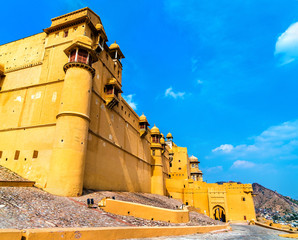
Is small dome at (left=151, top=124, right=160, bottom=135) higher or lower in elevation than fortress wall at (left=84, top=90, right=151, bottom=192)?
higher

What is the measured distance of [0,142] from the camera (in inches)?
758

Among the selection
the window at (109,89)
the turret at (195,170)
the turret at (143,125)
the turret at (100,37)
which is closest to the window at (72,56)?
the turret at (100,37)

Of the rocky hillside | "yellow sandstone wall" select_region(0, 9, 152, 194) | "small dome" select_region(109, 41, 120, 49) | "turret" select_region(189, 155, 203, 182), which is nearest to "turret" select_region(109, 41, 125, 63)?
"small dome" select_region(109, 41, 120, 49)

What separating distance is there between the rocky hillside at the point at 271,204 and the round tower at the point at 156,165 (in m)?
66.0

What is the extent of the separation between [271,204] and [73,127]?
342 ft

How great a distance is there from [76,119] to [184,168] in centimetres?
3942

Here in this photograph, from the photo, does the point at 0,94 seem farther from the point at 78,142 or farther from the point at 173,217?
the point at 173,217

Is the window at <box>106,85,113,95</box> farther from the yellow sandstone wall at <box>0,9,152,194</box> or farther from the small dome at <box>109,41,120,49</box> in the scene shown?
the small dome at <box>109,41,120,49</box>

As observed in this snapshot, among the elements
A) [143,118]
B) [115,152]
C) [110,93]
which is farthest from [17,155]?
[143,118]

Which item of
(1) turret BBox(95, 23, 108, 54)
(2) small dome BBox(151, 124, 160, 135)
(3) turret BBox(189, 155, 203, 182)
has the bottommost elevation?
(3) turret BBox(189, 155, 203, 182)

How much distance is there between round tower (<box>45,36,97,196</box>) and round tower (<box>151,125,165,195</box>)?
23949 millimetres

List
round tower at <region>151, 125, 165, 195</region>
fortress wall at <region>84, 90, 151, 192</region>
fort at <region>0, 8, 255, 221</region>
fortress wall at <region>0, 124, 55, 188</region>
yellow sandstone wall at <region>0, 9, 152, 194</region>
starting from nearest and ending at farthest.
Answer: fort at <region>0, 8, 255, 221</region>, fortress wall at <region>0, 124, 55, 188</region>, yellow sandstone wall at <region>0, 9, 152, 194</region>, fortress wall at <region>84, 90, 151, 192</region>, round tower at <region>151, 125, 165, 195</region>

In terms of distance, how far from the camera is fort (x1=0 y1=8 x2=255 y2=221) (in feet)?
49.2

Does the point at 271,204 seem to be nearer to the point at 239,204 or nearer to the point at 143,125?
the point at 239,204
